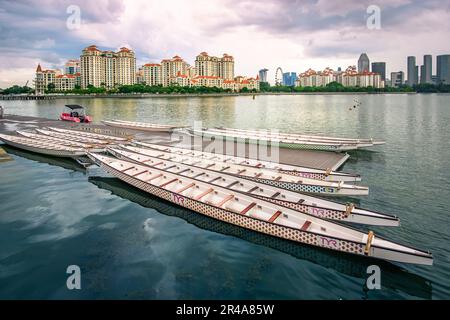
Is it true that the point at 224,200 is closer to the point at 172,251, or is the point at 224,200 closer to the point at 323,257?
the point at 172,251

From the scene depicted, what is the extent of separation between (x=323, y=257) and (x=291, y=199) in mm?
3907

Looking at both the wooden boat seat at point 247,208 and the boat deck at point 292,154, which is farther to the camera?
the boat deck at point 292,154

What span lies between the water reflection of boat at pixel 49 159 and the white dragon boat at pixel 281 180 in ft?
20.7

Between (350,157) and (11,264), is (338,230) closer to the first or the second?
(11,264)

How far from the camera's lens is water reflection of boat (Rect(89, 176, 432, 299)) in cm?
971

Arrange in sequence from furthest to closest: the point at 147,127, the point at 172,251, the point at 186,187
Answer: the point at 147,127, the point at 186,187, the point at 172,251

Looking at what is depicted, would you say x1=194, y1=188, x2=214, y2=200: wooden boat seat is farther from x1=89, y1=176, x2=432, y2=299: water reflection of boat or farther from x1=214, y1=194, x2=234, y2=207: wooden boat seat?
x1=214, y1=194, x2=234, y2=207: wooden boat seat

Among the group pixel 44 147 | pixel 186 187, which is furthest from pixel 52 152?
pixel 186 187

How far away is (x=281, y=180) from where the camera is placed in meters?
17.2

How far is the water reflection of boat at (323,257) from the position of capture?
31.9ft

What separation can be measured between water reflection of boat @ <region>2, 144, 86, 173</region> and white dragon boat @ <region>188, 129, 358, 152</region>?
13.1 m

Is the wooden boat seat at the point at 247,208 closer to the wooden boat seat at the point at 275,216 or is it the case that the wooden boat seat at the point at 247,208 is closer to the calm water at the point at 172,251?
the calm water at the point at 172,251

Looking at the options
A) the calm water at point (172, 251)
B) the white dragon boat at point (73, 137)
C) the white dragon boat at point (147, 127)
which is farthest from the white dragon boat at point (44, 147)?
the white dragon boat at point (147, 127)

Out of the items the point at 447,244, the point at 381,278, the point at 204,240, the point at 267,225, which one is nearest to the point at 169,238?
the point at 204,240
